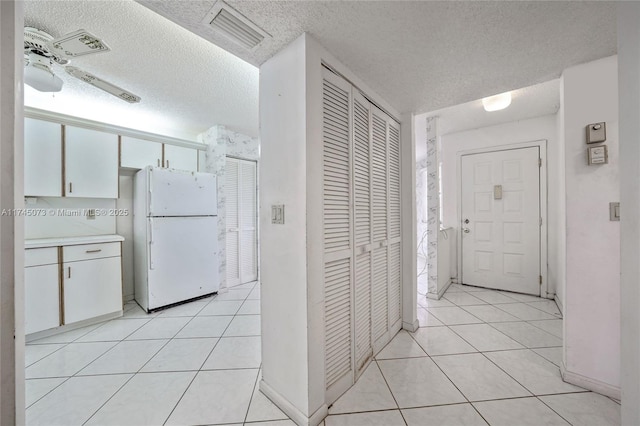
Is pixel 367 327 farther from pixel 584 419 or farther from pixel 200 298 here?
pixel 200 298

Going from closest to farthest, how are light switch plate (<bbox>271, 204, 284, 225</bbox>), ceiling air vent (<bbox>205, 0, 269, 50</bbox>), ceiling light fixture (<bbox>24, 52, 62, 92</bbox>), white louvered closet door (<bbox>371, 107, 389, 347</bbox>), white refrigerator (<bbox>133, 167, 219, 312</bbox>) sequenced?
1. ceiling air vent (<bbox>205, 0, 269, 50</bbox>)
2. light switch plate (<bbox>271, 204, 284, 225</bbox>)
3. ceiling light fixture (<bbox>24, 52, 62, 92</bbox>)
4. white louvered closet door (<bbox>371, 107, 389, 347</bbox>)
5. white refrigerator (<bbox>133, 167, 219, 312</bbox>)

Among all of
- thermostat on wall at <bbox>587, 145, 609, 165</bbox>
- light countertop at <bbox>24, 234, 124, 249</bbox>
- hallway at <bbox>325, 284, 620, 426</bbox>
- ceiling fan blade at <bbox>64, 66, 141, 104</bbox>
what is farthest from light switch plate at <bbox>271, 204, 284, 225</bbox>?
light countertop at <bbox>24, 234, 124, 249</bbox>

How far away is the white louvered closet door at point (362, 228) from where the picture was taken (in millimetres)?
1712

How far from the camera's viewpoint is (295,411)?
1.35 metres

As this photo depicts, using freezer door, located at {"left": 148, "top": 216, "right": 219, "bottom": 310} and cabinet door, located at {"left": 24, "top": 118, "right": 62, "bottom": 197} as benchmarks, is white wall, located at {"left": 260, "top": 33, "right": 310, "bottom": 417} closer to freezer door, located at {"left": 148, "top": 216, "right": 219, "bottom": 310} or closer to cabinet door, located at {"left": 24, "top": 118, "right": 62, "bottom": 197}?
freezer door, located at {"left": 148, "top": 216, "right": 219, "bottom": 310}

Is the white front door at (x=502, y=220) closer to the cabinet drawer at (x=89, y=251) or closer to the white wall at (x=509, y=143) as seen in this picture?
the white wall at (x=509, y=143)

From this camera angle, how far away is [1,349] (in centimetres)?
50

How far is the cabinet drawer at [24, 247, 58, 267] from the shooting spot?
2.17 m

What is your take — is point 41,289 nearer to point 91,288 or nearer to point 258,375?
point 91,288

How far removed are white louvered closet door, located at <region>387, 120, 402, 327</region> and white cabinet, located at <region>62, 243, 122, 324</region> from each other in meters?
2.99

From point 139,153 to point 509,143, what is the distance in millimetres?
5023

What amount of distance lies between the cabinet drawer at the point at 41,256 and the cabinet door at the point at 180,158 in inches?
59.6

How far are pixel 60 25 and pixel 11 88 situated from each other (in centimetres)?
177

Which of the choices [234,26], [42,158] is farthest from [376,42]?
[42,158]
